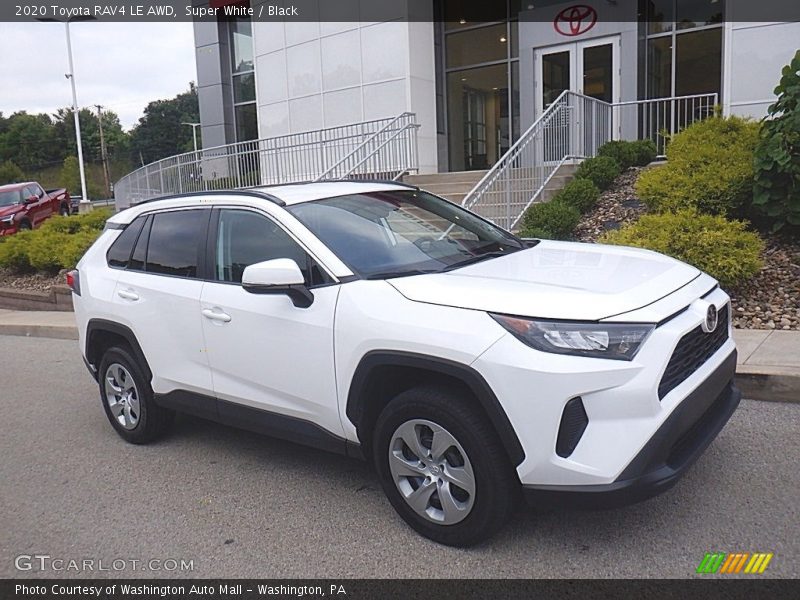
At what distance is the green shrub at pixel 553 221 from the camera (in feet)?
29.6

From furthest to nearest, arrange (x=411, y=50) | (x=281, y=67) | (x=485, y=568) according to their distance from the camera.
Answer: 1. (x=281, y=67)
2. (x=411, y=50)
3. (x=485, y=568)

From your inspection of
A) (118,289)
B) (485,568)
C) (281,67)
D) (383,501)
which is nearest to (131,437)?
(118,289)

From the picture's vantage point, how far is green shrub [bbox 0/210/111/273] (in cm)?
1366

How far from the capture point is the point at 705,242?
22.5 ft

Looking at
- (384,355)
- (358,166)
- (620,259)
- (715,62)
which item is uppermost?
(715,62)

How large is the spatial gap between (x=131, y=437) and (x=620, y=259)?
3.70 meters

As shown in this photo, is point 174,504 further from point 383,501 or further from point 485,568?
point 485,568

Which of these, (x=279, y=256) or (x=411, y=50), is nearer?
(x=279, y=256)

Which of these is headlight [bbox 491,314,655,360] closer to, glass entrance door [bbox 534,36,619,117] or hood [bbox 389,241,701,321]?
hood [bbox 389,241,701,321]

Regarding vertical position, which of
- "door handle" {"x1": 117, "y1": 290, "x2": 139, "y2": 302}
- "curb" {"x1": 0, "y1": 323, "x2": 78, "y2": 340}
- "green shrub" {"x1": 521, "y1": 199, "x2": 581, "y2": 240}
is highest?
"green shrub" {"x1": 521, "y1": 199, "x2": 581, "y2": 240}

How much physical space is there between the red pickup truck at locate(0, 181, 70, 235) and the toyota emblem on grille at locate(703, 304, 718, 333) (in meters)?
20.8

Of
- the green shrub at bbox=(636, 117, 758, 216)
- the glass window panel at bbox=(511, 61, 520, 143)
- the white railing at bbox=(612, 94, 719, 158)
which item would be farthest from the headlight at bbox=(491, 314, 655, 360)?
the glass window panel at bbox=(511, 61, 520, 143)

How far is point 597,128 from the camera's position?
1334 cm

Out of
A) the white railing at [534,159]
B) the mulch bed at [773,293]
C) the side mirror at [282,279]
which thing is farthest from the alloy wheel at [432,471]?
the white railing at [534,159]
